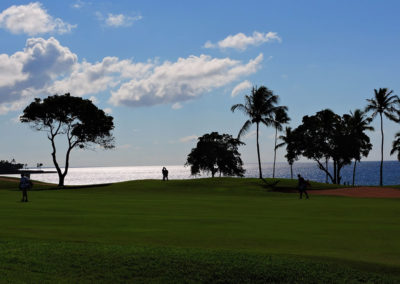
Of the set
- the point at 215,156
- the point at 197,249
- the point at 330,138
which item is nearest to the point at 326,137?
the point at 330,138

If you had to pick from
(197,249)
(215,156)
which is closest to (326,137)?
(215,156)

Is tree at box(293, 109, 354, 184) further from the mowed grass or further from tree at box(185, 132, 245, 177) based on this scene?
the mowed grass

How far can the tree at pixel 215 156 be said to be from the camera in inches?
4171

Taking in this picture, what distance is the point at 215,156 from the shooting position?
105m

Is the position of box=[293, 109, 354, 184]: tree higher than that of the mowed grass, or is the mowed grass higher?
box=[293, 109, 354, 184]: tree

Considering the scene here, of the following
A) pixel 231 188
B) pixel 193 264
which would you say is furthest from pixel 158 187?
pixel 193 264

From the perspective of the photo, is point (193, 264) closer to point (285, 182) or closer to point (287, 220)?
point (287, 220)

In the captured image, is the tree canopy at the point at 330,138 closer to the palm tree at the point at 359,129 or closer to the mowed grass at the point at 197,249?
the palm tree at the point at 359,129

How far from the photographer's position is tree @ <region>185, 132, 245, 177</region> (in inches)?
4171

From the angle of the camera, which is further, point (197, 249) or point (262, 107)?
point (262, 107)

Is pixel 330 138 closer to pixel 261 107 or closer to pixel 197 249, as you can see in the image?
pixel 261 107

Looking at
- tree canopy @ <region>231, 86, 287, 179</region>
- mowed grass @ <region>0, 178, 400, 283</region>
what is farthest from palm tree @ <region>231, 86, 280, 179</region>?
mowed grass @ <region>0, 178, 400, 283</region>

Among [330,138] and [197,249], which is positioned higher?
[330,138]

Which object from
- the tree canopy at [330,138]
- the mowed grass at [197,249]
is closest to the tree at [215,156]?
the tree canopy at [330,138]
